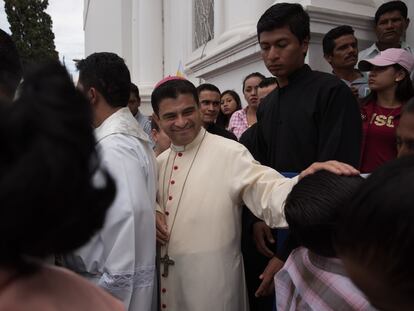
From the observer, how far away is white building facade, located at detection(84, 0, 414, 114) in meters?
3.62

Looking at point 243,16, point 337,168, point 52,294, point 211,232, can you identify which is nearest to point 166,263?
point 211,232

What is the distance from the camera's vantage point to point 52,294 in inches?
23.7

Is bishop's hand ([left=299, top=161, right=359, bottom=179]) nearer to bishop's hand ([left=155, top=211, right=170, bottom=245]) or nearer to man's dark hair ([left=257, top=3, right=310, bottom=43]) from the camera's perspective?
bishop's hand ([left=155, top=211, right=170, bottom=245])

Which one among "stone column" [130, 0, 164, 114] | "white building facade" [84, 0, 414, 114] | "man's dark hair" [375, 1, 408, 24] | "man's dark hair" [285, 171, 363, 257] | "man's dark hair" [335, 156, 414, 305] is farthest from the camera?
"stone column" [130, 0, 164, 114]

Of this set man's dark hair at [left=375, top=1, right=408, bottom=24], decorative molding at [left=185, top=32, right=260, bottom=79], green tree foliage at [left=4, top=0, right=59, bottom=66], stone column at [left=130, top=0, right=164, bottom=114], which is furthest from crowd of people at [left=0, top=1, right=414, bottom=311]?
green tree foliage at [left=4, top=0, right=59, bottom=66]

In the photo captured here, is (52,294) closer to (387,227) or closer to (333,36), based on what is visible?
(387,227)

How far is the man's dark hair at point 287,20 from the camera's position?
2.04 m

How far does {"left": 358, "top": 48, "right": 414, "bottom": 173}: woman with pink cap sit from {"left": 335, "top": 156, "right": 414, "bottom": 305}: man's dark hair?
6.22 ft

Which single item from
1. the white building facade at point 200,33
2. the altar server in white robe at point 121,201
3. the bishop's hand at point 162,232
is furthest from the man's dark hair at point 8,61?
the white building facade at point 200,33

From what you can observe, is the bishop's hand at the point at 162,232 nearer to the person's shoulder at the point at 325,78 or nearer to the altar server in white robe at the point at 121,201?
the altar server in white robe at the point at 121,201

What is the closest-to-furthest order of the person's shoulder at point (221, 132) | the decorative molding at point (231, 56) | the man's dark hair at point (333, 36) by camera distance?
the person's shoulder at point (221, 132) → the man's dark hair at point (333, 36) → the decorative molding at point (231, 56)

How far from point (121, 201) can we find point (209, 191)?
18.4 inches

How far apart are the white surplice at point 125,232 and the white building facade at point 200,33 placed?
225 cm

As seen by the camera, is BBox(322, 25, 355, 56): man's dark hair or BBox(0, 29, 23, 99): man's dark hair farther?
BBox(322, 25, 355, 56): man's dark hair
